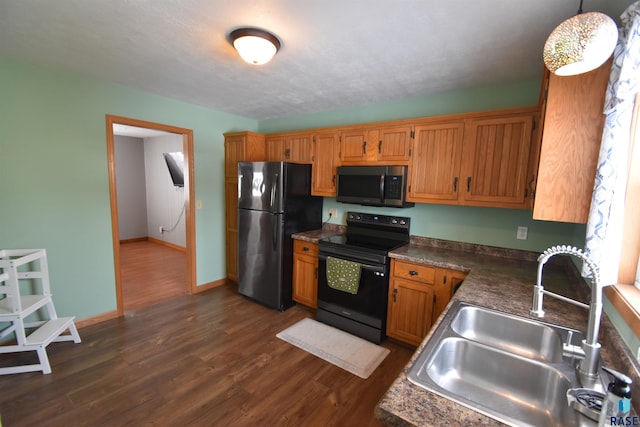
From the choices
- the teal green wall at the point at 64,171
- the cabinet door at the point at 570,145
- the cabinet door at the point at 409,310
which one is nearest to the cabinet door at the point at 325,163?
the cabinet door at the point at 409,310

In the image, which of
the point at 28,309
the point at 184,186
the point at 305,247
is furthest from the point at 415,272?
the point at 28,309

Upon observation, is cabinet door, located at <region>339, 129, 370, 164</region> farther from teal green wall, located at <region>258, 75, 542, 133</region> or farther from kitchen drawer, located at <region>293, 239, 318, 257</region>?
kitchen drawer, located at <region>293, 239, 318, 257</region>

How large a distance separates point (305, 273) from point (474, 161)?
2089mm

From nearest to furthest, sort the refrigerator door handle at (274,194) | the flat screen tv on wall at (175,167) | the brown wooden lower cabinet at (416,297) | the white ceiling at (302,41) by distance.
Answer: the white ceiling at (302,41) → the brown wooden lower cabinet at (416,297) → the refrigerator door handle at (274,194) → the flat screen tv on wall at (175,167)

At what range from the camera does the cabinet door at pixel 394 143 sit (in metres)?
2.68

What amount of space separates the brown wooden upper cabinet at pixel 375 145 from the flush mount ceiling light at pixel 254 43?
136 centimetres

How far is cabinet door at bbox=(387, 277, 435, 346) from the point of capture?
93.6 inches

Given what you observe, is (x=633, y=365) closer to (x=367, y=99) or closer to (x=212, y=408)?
(x=212, y=408)

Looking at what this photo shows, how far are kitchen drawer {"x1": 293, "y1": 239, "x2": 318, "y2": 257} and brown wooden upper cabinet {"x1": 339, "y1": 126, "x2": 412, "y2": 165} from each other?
1015 millimetres

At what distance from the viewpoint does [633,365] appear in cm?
88

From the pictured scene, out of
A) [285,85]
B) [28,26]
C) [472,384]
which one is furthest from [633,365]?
[28,26]

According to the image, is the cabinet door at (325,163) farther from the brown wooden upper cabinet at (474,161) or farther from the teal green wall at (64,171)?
the teal green wall at (64,171)

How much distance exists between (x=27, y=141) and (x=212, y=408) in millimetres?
2711

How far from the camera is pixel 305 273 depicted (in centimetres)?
321
